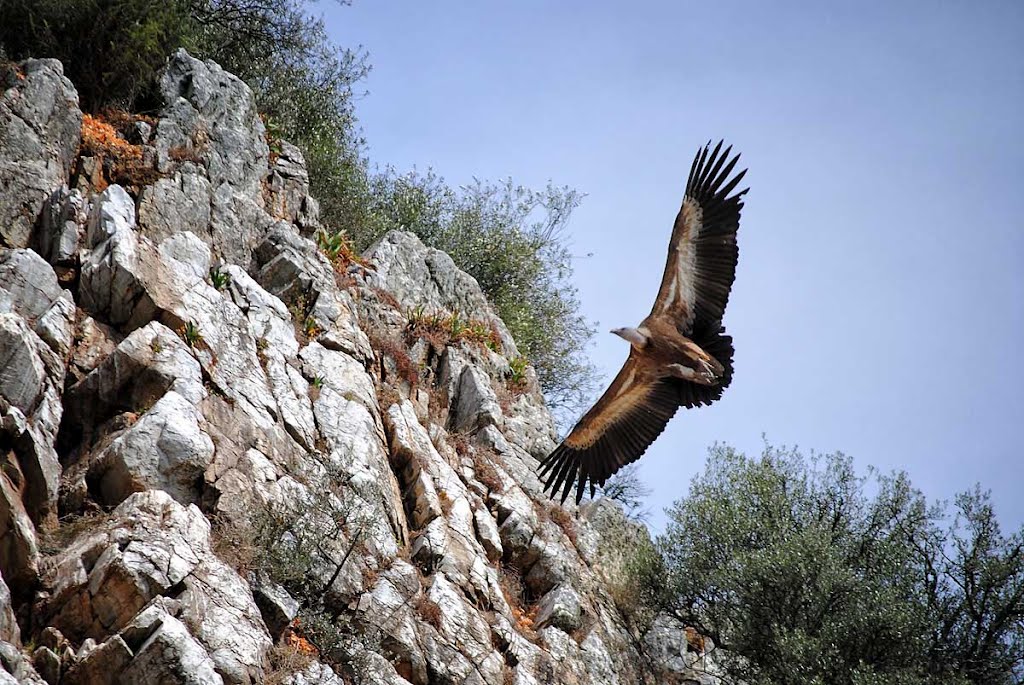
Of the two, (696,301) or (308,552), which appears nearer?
(308,552)

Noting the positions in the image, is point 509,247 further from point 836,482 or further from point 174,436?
point 174,436

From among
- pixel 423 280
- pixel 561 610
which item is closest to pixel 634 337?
pixel 561 610

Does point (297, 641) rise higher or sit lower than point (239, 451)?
lower

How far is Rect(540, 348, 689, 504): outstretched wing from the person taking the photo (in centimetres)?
1527

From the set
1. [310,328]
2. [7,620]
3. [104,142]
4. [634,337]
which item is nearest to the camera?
[7,620]

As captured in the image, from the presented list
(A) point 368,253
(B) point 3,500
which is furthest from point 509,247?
(B) point 3,500

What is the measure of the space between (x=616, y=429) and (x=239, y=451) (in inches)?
221

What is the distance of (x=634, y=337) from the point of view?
14383 mm

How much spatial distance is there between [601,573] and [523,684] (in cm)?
486

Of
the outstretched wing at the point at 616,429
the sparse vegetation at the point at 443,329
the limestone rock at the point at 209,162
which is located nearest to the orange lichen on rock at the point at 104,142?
the limestone rock at the point at 209,162

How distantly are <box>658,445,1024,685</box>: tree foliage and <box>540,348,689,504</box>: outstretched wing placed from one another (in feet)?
11.5

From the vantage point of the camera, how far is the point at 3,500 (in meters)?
A: 10.8

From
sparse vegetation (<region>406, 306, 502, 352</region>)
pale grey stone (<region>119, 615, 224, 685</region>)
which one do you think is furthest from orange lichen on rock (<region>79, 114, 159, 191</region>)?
pale grey stone (<region>119, 615, 224, 685</region>)

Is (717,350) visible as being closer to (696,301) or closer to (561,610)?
(696,301)
